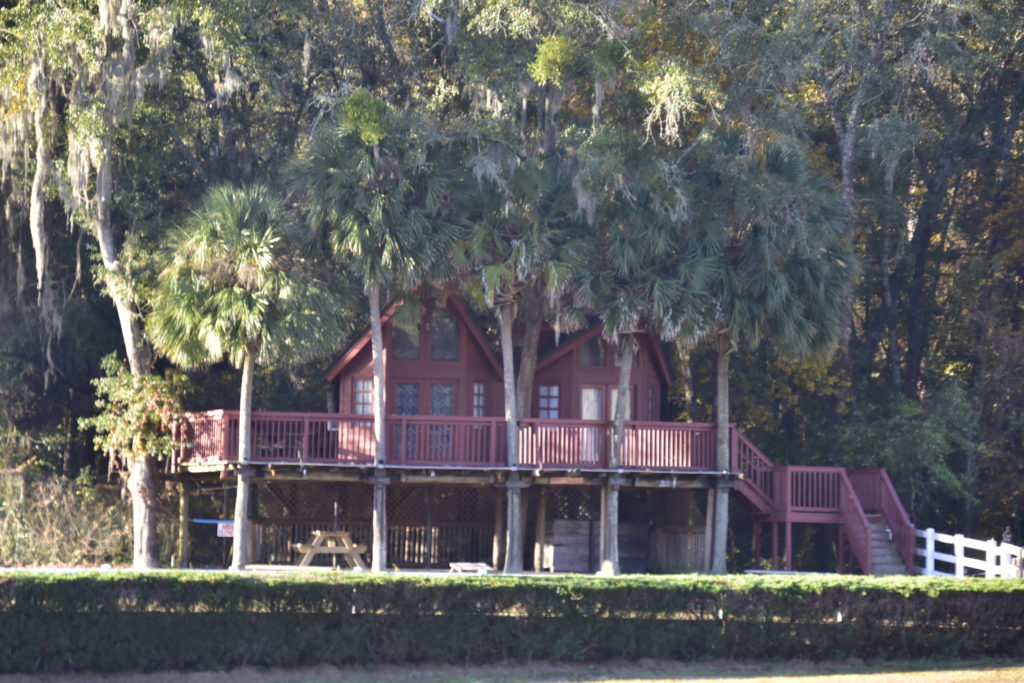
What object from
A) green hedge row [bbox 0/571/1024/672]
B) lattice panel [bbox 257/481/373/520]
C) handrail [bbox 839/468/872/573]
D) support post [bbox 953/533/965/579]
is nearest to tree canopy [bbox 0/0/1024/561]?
handrail [bbox 839/468/872/573]

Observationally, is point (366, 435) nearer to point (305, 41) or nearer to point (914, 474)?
point (305, 41)

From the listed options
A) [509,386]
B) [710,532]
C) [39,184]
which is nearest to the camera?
[509,386]

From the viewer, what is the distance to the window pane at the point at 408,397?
2908cm

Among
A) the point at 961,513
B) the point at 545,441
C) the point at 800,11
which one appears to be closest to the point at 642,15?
the point at 800,11

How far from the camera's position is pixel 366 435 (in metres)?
26.8

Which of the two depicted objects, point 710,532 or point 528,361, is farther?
point 528,361

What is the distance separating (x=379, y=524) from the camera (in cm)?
2622

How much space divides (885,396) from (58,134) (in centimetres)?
2063

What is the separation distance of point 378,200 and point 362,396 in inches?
212

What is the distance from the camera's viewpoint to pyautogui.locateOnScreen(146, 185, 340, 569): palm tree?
2492cm

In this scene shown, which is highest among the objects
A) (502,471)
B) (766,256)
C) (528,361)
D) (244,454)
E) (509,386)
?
(766,256)

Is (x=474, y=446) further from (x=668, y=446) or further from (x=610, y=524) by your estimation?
(x=668, y=446)

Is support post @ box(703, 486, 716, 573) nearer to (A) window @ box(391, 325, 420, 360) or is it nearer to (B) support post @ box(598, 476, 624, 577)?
(B) support post @ box(598, 476, 624, 577)

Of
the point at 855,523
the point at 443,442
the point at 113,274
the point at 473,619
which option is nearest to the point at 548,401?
the point at 443,442
